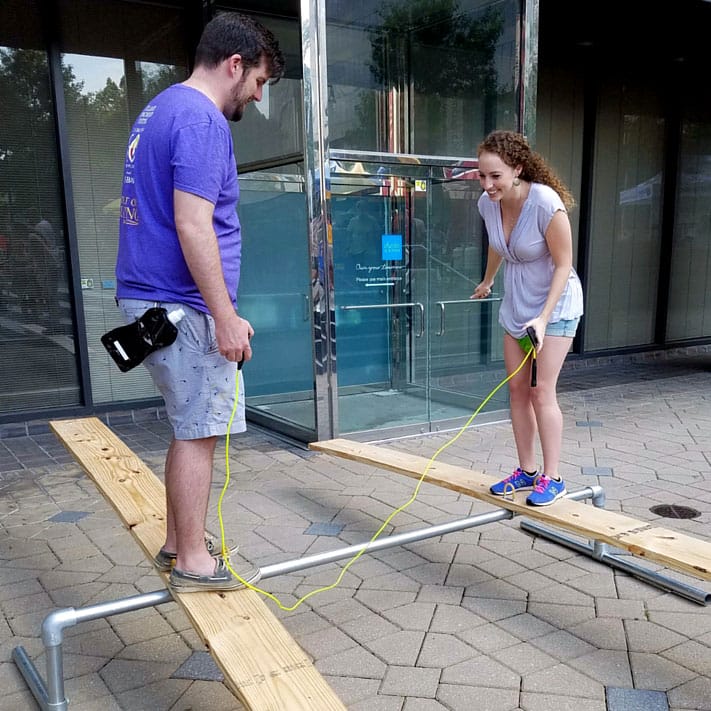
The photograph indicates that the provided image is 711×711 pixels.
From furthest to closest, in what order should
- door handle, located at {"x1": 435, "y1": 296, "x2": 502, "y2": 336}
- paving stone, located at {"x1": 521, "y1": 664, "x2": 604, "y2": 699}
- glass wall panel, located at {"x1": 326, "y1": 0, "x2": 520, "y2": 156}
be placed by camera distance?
door handle, located at {"x1": 435, "y1": 296, "x2": 502, "y2": 336} → glass wall panel, located at {"x1": 326, "y1": 0, "x2": 520, "y2": 156} → paving stone, located at {"x1": 521, "y1": 664, "x2": 604, "y2": 699}

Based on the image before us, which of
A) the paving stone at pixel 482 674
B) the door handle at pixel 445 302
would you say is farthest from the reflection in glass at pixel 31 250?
the paving stone at pixel 482 674

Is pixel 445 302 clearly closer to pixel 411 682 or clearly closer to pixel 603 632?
pixel 603 632

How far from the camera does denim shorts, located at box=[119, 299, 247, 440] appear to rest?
218 centimetres

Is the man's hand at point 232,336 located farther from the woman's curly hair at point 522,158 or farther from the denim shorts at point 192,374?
the woman's curly hair at point 522,158

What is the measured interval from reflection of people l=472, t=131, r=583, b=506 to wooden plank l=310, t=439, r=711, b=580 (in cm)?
9

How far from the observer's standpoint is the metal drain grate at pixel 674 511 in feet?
12.5

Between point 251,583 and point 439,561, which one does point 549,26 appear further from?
point 251,583

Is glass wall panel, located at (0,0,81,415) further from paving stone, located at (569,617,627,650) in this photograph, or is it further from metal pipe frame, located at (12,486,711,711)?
paving stone, located at (569,617,627,650)

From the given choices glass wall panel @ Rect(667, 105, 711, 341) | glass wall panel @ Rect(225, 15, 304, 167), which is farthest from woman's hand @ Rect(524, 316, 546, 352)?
glass wall panel @ Rect(667, 105, 711, 341)

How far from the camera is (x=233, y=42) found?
7.04 ft

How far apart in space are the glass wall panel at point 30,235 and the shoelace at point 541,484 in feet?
14.6

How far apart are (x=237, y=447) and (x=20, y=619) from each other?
266 centimetres

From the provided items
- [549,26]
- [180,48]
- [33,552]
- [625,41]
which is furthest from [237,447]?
[625,41]

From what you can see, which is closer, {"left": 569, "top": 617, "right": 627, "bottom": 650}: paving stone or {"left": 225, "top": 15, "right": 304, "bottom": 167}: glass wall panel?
{"left": 569, "top": 617, "right": 627, "bottom": 650}: paving stone
